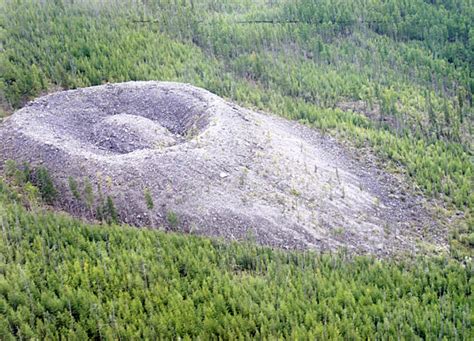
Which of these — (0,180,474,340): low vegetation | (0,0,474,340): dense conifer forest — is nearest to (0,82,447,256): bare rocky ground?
(0,0,474,340): dense conifer forest

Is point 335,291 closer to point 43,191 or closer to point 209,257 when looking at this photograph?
point 209,257

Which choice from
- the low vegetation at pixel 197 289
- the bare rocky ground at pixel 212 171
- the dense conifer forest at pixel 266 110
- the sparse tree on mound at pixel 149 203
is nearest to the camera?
the low vegetation at pixel 197 289

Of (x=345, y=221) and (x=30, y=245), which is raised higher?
(x=30, y=245)

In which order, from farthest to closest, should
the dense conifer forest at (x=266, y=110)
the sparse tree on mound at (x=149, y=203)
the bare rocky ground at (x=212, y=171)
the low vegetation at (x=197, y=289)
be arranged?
1. the bare rocky ground at (x=212, y=171)
2. the sparse tree on mound at (x=149, y=203)
3. the dense conifer forest at (x=266, y=110)
4. the low vegetation at (x=197, y=289)

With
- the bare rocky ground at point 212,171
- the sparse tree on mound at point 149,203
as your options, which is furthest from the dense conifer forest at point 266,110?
the sparse tree on mound at point 149,203

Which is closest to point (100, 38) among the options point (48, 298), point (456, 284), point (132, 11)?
point (132, 11)

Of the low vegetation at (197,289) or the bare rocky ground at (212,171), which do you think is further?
the bare rocky ground at (212,171)

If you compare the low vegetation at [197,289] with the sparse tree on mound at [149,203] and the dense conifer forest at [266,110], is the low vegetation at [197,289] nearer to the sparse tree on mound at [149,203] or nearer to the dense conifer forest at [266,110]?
the dense conifer forest at [266,110]
